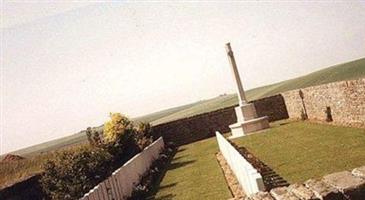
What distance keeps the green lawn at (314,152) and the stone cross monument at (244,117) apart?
527 cm

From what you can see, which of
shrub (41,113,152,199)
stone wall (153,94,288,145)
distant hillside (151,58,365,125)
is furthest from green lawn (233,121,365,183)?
distant hillside (151,58,365,125)

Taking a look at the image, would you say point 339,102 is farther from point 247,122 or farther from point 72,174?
point 72,174

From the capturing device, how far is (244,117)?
25797 mm

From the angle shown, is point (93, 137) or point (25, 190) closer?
point (25, 190)

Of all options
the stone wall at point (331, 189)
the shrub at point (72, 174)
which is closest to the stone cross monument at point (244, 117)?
the shrub at point (72, 174)

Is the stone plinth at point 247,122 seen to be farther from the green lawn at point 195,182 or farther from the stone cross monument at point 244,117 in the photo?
the green lawn at point 195,182

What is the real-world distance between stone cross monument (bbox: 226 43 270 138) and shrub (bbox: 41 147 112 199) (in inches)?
487

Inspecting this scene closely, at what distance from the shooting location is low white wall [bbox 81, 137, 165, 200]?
37.0ft

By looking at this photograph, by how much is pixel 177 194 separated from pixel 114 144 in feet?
26.6

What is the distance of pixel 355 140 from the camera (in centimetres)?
1392

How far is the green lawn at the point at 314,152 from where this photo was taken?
11.0 metres

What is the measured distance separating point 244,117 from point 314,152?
12105mm

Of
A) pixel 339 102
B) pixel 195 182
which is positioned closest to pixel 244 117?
pixel 339 102

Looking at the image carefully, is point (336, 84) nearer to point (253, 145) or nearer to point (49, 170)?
point (253, 145)
